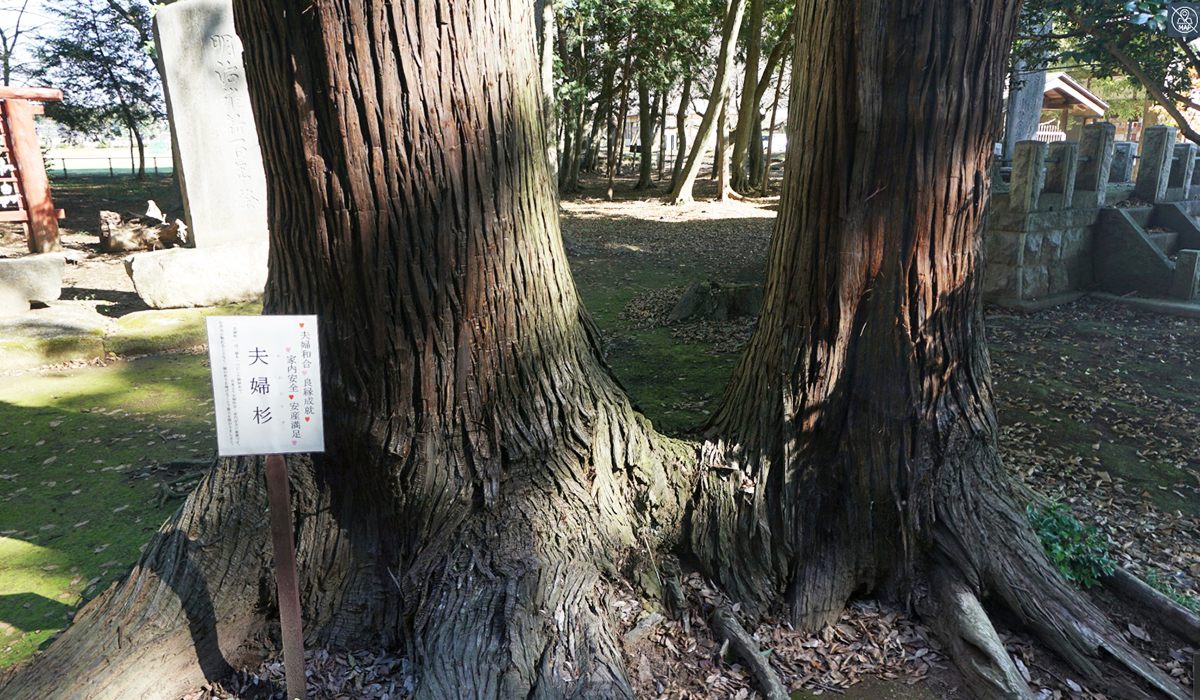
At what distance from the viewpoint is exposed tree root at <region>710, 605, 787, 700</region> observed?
2.68 m

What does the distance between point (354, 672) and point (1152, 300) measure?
30.9 ft

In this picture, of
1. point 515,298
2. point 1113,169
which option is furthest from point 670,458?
point 1113,169

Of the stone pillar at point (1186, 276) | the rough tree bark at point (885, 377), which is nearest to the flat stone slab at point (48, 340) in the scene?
the rough tree bark at point (885, 377)

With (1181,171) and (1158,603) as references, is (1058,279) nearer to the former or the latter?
(1181,171)

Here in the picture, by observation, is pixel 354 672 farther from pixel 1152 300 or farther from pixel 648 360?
pixel 1152 300

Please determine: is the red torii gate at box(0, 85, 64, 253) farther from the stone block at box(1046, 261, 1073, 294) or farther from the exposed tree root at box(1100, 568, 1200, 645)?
the stone block at box(1046, 261, 1073, 294)

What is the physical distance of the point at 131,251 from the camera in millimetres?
11414

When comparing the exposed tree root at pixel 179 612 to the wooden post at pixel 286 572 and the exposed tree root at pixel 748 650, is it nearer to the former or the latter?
the wooden post at pixel 286 572

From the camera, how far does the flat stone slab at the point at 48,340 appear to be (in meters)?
6.34

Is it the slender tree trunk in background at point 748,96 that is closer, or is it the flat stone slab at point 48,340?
the flat stone slab at point 48,340

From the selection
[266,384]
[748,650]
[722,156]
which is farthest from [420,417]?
[722,156]

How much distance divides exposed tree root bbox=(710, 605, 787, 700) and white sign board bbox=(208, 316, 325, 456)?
1.76m

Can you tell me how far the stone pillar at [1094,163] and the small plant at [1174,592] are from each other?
6.98m

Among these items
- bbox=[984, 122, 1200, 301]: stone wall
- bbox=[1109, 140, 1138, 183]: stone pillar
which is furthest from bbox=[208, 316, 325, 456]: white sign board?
bbox=[1109, 140, 1138, 183]: stone pillar
